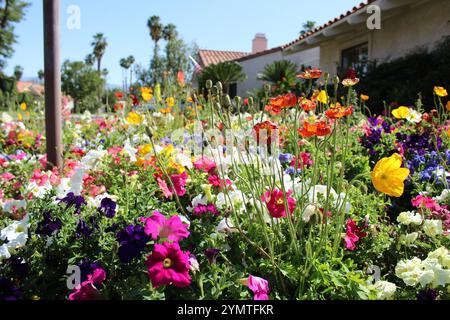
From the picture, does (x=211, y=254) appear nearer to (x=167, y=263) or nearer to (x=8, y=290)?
(x=167, y=263)

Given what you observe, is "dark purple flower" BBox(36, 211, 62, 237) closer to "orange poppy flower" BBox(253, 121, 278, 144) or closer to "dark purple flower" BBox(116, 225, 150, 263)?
"dark purple flower" BBox(116, 225, 150, 263)

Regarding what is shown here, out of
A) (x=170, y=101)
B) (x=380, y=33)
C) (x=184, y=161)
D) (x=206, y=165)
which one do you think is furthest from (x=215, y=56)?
(x=206, y=165)

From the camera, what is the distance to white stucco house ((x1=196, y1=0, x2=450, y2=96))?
27.6ft

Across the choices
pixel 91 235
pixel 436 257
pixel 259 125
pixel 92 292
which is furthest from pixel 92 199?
pixel 436 257

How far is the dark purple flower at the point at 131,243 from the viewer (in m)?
1.20

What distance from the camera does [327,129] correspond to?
4.18 ft

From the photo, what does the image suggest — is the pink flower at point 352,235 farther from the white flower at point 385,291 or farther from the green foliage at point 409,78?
the green foliage at point 409,78

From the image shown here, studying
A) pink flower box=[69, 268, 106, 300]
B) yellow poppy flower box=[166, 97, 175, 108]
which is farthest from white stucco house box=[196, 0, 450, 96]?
pink flower box=[69, 268, 106, 300]

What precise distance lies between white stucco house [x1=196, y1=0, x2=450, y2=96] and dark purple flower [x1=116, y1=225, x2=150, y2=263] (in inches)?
240

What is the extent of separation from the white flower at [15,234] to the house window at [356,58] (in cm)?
969

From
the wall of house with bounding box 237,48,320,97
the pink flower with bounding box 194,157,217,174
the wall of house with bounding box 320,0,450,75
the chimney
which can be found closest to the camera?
the pink flower with bounding box 194,157,217,174

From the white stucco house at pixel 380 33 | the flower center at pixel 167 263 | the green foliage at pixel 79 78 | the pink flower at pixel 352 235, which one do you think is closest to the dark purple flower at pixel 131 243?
the flower center at pixel 167 263
